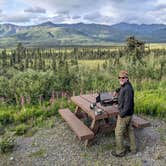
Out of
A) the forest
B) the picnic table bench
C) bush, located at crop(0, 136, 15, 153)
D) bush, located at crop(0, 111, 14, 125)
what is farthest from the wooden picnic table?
bush, located at crop(0, 111, 14, 125)

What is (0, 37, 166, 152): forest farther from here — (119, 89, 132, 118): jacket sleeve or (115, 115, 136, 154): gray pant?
(119, 89, 132, 118): jacket sleeve

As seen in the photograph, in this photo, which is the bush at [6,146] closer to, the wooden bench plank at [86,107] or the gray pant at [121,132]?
the wooden bench plank at [86,107]

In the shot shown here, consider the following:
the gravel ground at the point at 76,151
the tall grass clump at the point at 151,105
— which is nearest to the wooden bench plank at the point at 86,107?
the gravel ground at the point at 76,151

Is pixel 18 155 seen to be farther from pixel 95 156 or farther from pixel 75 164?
pixel 95 156

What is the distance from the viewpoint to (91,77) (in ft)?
36.7

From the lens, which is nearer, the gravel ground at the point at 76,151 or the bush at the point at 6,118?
the gravel ground at the point at 76,151

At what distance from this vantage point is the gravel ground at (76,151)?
5.19 metres

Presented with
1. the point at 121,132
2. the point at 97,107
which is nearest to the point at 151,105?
the point at 97,107

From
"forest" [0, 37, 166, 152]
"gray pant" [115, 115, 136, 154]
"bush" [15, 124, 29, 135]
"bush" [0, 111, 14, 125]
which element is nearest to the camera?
"gray pant" [115, 115, 136, 154]

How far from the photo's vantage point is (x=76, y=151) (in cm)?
562

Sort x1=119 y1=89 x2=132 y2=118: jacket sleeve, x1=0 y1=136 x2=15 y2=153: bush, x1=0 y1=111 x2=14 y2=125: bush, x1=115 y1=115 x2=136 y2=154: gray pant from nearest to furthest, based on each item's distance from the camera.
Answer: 1. x1=119 y1=89 x2=132 y2=118: jacket sleeve
2. x1=115 y1=115 x2=136 y2=154: gray pant
3. x1=0 y1=136 x2=15 y2=153: bush
4. x1=0 y1=111 x2=14 y2=125: bush

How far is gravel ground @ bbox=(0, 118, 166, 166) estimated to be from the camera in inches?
204

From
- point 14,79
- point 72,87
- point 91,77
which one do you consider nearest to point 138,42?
point 91,77

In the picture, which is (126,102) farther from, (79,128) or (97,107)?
(79,128)
